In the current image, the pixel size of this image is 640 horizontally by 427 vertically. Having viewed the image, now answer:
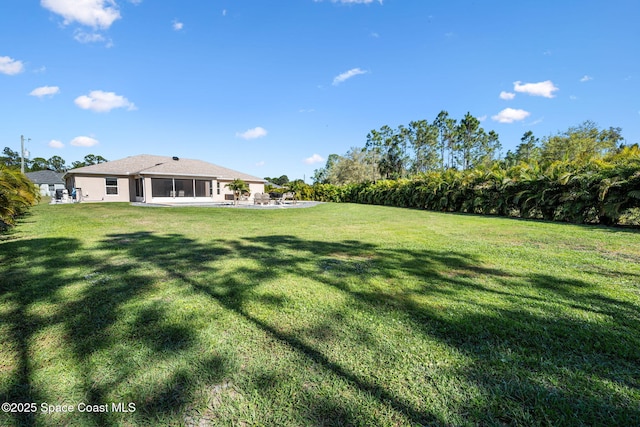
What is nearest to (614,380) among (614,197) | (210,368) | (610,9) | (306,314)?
(306,314)

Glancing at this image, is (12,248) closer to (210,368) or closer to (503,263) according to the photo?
(210,368)

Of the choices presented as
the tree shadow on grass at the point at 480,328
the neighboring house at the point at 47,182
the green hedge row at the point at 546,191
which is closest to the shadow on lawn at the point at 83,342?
the tree shadow on grass at the point at 480,328

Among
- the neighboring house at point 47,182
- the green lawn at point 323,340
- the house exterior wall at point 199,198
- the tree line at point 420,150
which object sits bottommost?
the green lawn at point 323,340

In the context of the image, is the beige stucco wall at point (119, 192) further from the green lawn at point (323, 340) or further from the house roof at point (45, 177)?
the house roof at point (45, 177)

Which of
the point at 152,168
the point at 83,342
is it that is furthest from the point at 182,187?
the point at 83,342

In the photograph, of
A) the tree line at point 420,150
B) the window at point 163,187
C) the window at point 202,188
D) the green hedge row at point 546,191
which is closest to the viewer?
the green hedge row at point 546,191

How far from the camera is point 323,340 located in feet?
6.18

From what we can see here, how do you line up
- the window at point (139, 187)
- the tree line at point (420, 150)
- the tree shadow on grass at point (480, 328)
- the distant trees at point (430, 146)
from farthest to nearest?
the distant trees at point (430, 146)
the tree line at point (420, 150)
the window at point (139, 187)
the tree shadow on grass at point (480, 328)

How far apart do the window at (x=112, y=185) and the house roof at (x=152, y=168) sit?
575 millimetres

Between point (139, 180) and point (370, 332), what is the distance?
23.4 metres

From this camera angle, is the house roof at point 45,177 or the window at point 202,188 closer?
the window at point 202,188

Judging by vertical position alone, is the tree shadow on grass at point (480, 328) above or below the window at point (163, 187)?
below

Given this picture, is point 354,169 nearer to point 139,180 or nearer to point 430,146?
point 430,146

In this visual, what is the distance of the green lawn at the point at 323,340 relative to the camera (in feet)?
4.28
